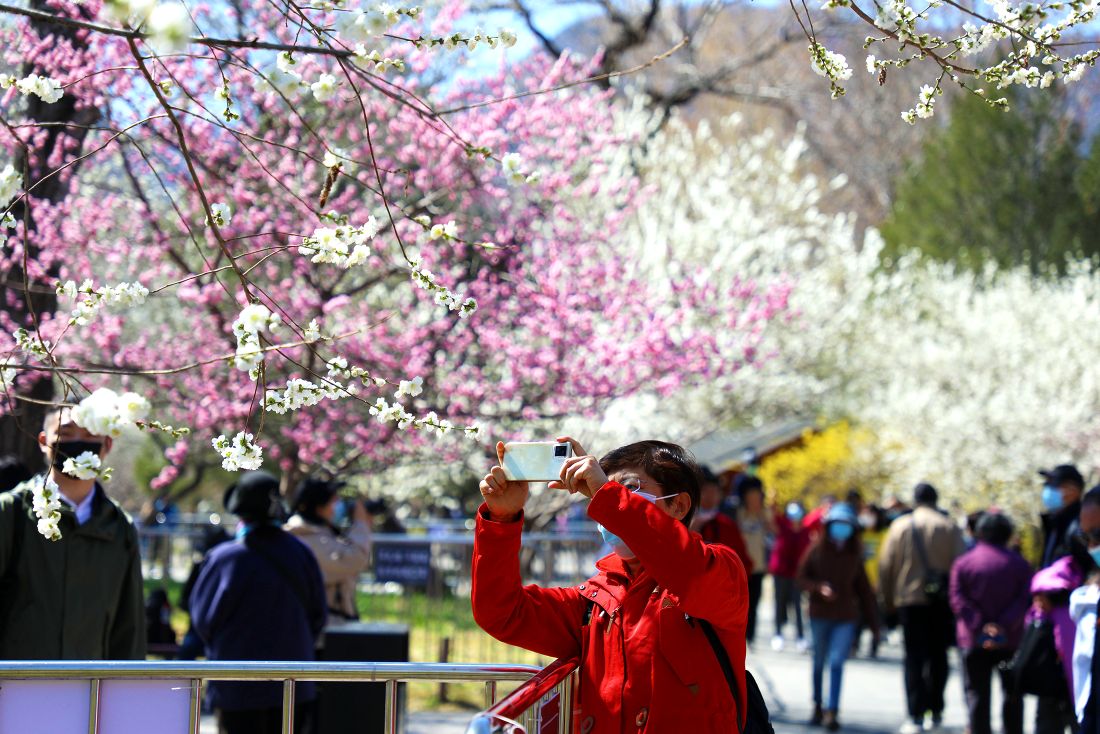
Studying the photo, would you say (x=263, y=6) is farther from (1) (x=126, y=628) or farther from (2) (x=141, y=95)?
(1) (x=126, y=628)

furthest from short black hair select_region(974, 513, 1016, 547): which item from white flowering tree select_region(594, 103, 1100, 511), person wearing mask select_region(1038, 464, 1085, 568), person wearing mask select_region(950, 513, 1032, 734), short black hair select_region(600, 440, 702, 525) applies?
white flowering tree select_region(594, 103, 1100, 511)

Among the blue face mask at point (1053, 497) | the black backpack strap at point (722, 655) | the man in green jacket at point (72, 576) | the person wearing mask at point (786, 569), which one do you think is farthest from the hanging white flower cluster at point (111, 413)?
the person wearing mask at point (786, 569)

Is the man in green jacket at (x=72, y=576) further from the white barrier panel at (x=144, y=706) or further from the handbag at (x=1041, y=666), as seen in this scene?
the handbag at (x=1041, y=666)

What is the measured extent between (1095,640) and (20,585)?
14.5ft

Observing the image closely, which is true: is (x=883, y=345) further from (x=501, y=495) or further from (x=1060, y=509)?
(x=501, y=495)

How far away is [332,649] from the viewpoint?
7.76 meters

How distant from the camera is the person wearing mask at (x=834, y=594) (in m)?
10.1

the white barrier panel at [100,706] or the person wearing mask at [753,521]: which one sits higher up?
the person wearing mask at [753,521]

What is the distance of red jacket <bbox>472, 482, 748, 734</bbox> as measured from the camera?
10.6 feet

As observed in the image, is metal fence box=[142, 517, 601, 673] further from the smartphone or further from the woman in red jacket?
the smartphone

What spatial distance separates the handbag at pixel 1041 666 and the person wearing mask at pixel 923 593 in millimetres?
3224

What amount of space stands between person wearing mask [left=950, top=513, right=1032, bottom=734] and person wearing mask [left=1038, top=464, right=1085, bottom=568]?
1064 millimetres

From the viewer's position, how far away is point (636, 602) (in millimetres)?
3490

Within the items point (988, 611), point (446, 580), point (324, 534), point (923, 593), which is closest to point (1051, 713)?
point (988, 611)
